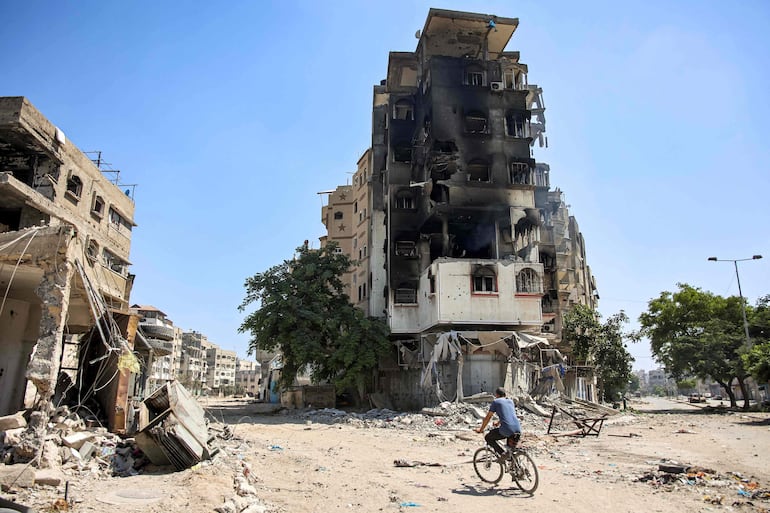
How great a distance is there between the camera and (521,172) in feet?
128

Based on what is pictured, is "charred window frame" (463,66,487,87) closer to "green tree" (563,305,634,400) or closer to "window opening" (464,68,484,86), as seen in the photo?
"window opening" (464,68,484,86)

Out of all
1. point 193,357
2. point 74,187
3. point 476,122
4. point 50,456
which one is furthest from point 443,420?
point 193,357

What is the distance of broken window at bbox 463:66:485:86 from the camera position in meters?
40.6

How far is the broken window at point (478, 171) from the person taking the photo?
125 ft

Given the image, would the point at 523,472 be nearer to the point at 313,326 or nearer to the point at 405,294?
the point at 313,326

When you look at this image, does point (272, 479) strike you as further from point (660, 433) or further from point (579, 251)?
point (579, 251)

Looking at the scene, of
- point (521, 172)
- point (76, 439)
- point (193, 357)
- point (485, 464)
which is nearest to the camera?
point (76, 439)

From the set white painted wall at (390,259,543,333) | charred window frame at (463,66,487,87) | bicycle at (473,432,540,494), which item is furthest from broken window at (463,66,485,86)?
bicycle at (473,432,540,494)

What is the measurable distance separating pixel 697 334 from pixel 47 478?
48544 millimetres

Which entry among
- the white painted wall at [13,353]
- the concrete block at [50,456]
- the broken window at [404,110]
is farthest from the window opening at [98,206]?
the broken window at [404,110]

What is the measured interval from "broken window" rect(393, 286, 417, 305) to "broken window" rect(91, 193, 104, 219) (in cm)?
1938

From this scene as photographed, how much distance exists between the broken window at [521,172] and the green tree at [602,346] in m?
14.0

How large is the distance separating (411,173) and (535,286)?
13.2 meters

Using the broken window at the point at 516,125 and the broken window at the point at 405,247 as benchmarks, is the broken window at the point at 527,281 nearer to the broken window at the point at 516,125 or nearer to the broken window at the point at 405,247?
the broken window at the point at 405,247
